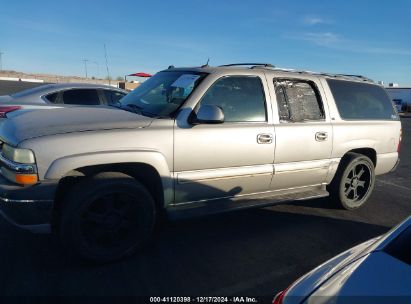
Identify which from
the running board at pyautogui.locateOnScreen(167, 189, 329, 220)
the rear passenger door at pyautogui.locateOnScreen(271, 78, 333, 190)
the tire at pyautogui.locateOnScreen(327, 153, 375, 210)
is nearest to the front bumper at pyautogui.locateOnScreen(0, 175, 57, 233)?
the running board at pyautogui.locateOnScreen(167, 189, 329, 220)

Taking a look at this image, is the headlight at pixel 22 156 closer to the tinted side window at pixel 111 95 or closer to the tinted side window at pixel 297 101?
the tinted side window at pixel 297 101

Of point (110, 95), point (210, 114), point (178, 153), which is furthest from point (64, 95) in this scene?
point (210, 114)

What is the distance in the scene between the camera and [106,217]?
3518 mm

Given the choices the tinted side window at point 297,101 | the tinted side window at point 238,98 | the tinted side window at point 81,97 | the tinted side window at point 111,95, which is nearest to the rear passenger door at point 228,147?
the tinted side window at point 238,98

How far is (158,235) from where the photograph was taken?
4242mm

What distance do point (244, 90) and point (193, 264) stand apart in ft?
6.52

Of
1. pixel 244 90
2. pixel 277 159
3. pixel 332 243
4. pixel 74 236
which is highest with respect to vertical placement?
pixel 244 90

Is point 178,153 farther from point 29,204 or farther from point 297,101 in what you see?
point 297,101

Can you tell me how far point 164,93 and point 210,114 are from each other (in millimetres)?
823

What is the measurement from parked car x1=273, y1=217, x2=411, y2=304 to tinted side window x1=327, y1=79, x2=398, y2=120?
338 cm

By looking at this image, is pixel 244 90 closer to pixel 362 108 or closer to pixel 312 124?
pixel 312 124

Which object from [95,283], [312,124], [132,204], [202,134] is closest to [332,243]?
[312,124]

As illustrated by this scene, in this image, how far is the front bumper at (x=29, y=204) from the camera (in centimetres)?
312

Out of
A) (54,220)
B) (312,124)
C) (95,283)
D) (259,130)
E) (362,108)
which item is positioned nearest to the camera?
(95,283)
